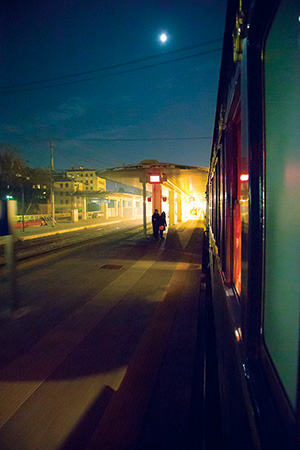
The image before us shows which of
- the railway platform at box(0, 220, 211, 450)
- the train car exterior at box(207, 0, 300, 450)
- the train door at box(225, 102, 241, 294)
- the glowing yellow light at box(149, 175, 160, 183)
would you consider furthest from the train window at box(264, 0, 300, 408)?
the glowing yellow light at box(149, 175, 160, 183)

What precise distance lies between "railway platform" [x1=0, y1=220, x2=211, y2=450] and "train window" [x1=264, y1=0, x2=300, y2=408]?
1.35 metres

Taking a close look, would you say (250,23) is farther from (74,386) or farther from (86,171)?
(86,171)

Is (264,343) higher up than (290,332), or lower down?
lower down

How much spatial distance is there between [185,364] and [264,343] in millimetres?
1793

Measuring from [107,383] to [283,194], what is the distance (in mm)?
2510

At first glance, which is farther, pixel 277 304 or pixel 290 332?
pixel 277 304

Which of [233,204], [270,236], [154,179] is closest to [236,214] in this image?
[233,204]

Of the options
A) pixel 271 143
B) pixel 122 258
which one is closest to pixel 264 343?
pixel 271 143

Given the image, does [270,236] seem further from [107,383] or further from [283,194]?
[107,383]

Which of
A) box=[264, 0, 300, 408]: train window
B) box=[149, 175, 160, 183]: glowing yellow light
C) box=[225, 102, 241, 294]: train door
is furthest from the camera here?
box=[149, 175, 160, 183]: glowing yellow light

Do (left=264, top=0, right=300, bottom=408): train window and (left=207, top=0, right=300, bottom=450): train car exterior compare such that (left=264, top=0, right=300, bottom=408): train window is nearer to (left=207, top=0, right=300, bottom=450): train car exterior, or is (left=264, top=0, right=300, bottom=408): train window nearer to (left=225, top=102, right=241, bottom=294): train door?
(left=207, top=0, right=300, bottom=450): train car exterior

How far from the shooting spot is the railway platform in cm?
210

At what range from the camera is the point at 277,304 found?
130cm

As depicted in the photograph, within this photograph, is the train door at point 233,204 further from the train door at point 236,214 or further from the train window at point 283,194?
the train window at point 283,194
